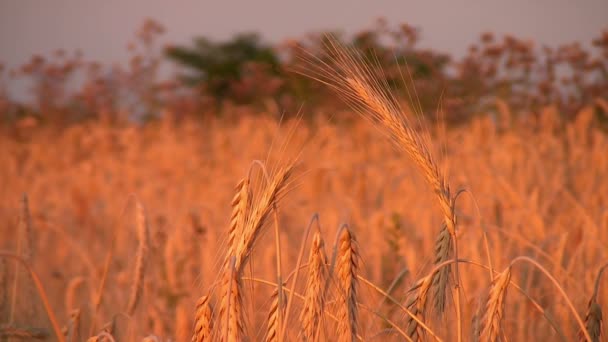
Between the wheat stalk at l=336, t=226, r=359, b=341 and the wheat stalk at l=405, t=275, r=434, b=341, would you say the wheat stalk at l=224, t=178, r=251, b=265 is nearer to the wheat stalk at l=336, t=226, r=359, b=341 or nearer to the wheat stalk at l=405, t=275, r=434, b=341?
the wheat stalk at l=336, t=226, r=359, b=341

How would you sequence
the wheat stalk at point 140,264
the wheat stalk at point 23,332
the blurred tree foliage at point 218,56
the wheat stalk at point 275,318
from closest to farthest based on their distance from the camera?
1. the wheat stalk at point 275,318
2. the wheat stalk at point 23,332
3. the wheat stalk at point 140,264
4. the blurred tree foliage at point 218,56

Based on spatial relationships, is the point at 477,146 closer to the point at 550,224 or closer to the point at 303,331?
the point at 550,224

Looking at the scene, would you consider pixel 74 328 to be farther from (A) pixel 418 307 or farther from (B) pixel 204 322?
(A) pixel 418 307

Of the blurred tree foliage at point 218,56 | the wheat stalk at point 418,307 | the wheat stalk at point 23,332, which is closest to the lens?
the wheat stalk at point 418,307

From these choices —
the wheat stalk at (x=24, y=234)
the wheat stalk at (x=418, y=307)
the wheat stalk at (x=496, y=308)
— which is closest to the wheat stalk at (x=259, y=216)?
the wheat stalk at (x=418, y=307)

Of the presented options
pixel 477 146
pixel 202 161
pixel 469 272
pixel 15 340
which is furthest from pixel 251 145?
pixel 15 340

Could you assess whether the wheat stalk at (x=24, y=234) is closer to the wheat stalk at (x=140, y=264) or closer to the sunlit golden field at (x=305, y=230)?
the sunlit golden field at (x=305, y=230)

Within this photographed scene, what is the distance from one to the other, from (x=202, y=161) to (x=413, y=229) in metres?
3.22

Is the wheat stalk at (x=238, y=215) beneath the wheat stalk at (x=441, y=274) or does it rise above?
above

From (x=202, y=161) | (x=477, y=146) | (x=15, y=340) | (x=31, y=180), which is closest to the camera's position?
(x=15, y=340)

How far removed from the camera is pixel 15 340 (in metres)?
1.54

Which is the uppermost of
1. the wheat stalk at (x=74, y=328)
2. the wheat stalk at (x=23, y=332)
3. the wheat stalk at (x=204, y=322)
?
the wheat stalk at (x=204, y=322)

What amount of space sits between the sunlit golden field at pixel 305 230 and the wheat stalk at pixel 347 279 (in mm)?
10

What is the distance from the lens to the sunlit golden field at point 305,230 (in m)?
1.35
